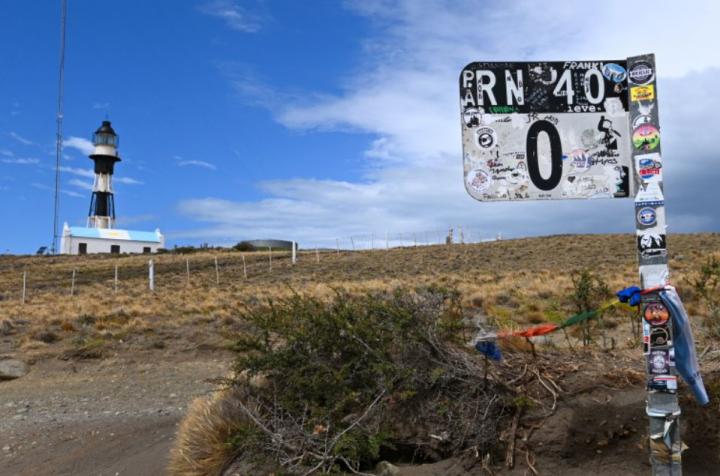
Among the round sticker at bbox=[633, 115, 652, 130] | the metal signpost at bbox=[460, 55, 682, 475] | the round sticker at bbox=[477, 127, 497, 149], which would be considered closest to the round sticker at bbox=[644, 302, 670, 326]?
the metal signpost at bbox=[460, 55, 682, 475]

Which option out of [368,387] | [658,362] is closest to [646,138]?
[658,362]

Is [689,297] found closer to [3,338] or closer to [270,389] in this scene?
[270,389]

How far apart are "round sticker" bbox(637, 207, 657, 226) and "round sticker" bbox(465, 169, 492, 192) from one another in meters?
0.82

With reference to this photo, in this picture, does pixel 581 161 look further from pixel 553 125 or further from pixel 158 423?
pixel 158 423

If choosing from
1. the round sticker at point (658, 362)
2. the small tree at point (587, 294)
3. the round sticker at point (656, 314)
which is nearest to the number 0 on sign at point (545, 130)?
the round sticker at point (656, 314)

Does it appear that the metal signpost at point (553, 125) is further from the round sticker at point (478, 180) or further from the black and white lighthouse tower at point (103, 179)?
the black and white lighthouse tower at point (103, 179)

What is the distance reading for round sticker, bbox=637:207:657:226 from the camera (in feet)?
11.3

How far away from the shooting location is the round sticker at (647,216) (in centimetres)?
344

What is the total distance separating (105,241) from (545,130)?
74.7 metres

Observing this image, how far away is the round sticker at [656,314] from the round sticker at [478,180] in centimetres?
108

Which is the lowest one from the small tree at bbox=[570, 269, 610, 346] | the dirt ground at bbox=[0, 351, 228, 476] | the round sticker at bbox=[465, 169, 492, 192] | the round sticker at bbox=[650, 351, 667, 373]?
the dirt ground at bbox=[0, 351, 228, 476]

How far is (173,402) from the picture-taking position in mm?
10508

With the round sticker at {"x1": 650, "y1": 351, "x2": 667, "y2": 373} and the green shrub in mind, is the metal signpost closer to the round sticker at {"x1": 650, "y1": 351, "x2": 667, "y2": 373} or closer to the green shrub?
the round sticker at {"x1": 650, "y1": 351, "x2": 667, "y2": 373}

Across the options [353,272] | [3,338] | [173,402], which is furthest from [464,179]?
[353,272]
